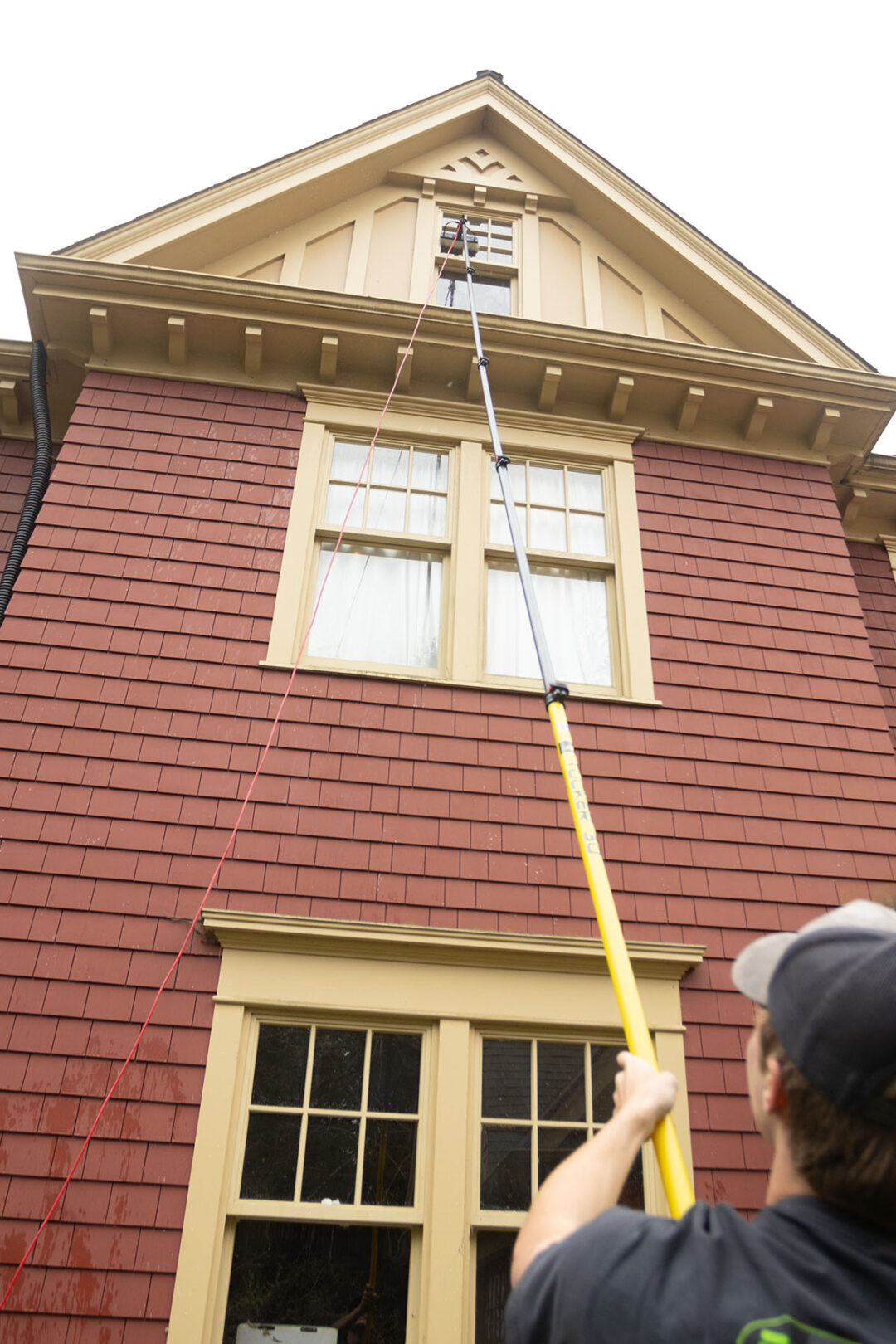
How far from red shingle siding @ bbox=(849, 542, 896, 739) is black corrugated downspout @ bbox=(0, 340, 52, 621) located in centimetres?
572

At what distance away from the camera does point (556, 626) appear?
5930mm

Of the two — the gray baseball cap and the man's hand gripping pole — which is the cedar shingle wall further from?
the gray baseball cap

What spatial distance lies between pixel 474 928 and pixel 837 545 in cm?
374

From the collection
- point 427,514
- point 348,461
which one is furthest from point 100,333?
point 427,514

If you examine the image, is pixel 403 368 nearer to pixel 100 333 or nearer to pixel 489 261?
pixel 489 261

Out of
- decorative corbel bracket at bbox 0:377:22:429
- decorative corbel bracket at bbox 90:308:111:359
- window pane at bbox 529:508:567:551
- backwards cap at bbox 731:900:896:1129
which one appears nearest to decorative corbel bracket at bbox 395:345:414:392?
window pane at bbox 529:508:567:551

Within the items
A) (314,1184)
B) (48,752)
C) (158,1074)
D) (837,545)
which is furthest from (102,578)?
(837,545)

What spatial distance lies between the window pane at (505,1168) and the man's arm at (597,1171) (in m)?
3.06

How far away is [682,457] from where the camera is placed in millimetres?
6652

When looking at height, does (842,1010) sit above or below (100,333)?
below

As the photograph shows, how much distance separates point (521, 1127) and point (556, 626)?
2858 millimetres

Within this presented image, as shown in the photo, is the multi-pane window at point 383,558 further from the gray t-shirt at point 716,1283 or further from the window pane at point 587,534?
the gray t-shirt at point 716,1283

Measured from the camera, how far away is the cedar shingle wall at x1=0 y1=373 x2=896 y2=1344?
13.5 feet

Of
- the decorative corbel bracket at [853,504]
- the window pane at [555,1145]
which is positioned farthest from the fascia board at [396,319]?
the window pane at [555,1145]
